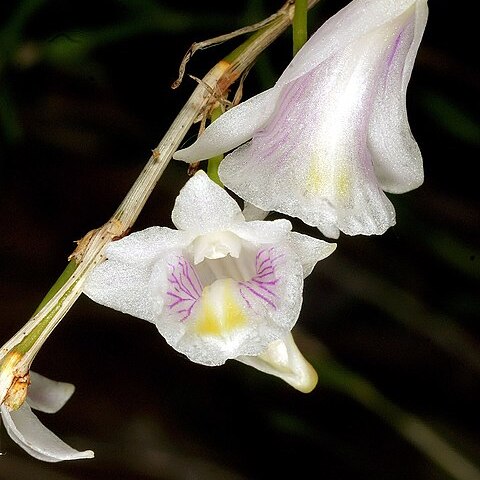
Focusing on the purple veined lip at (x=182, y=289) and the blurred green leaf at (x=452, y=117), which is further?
the blurred green leaf at (x=452, y=117)

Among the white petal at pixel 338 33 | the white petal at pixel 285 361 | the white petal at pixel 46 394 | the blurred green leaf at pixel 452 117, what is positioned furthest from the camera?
the blurred green leaf at pixel 452 117

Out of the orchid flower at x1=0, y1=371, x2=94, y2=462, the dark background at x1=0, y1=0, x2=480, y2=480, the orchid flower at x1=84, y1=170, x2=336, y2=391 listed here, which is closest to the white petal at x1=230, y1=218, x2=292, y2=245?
the orchid flower at x1=84, y1=170, x2=336, y2=391

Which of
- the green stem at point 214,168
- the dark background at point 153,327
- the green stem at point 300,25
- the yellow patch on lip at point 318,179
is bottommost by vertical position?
the dark background at point 153,327

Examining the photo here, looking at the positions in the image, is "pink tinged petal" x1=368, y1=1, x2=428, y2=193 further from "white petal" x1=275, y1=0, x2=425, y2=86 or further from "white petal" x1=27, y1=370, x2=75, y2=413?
"white petal" x1=27, y1=370, x2=75, y2=413

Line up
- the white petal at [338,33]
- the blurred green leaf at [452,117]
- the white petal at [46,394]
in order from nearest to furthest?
the white petal at [338,33], the white petal at [46,394], the blurred green leaf at [452,117]

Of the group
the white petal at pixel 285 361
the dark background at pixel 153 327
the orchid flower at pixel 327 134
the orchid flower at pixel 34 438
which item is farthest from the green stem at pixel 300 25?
the dark background at pixel 153 327

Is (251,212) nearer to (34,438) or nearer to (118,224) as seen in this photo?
(118,224)

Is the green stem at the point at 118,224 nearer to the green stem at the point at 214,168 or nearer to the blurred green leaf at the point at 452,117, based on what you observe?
the green stem at the point at 214,168
